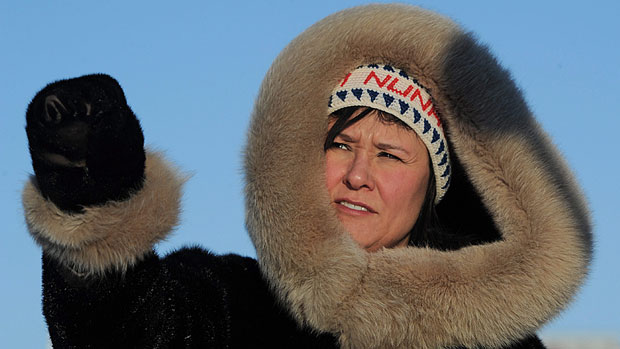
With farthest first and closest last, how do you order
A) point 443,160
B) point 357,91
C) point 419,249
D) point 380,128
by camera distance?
point 443,160 → point 380,128 → point 357,91 → point 419,249

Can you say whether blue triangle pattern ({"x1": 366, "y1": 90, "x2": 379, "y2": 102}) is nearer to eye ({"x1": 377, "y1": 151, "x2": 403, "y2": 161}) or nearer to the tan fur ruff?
eye ({"x1": 377, "y1": 151, "x2": 403, "y2": 161})

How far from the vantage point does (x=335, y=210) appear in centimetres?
279

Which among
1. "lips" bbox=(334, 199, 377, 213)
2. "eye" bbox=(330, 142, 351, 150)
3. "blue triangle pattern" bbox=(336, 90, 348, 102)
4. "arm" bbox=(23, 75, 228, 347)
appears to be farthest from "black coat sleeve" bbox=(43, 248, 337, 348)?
"blue triangle pattern" bbox=(336, 90, 348, 102)

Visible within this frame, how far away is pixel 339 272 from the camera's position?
259cm

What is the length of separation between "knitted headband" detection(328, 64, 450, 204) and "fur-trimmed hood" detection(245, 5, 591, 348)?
38 millimetres

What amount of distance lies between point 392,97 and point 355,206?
Result: 0.37m

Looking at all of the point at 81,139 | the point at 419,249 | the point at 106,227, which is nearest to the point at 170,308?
the point at 106,227

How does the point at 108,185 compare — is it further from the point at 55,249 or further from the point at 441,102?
the point at 441,102

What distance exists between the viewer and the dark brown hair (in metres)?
2.97

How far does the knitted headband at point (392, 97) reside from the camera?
2.90 meters

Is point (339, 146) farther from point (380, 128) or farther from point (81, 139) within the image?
point (81, 139)

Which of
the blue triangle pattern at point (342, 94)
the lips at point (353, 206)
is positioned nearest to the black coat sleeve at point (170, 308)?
the lips at point (353, 206)

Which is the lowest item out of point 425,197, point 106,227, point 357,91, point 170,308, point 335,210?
point 170,308

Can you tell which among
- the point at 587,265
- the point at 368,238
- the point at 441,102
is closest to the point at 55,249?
the point at 368,238
